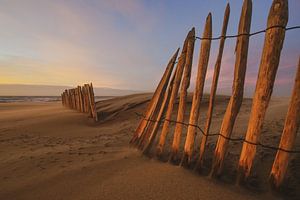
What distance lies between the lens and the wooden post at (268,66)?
104 inches

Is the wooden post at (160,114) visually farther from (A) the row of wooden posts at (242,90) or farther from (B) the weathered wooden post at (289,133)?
(B) the weathered wooden post at (289,133)

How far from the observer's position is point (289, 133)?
2.56 m

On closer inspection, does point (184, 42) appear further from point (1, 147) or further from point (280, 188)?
point (1, 147)

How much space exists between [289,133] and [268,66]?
0.75m

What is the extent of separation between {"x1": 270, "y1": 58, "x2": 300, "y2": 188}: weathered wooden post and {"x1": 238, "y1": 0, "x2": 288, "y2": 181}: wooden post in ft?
0.81

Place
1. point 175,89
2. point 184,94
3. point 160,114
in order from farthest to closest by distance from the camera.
→ point 160,114
point 175,89
point 184,94

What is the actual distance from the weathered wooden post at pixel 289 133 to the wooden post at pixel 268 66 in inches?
9.7

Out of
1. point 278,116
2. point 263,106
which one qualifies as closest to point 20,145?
point 263,106

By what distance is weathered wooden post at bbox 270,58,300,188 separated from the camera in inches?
98.7

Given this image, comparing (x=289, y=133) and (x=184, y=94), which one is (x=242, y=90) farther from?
(x=184, y=94)

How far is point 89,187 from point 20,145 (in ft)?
12.3

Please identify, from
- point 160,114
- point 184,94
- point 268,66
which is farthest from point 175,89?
point 268,66

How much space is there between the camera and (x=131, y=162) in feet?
12.8

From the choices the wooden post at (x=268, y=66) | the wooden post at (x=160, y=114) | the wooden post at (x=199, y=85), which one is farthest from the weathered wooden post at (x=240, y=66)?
the wooden post at (x=160, y=114)
